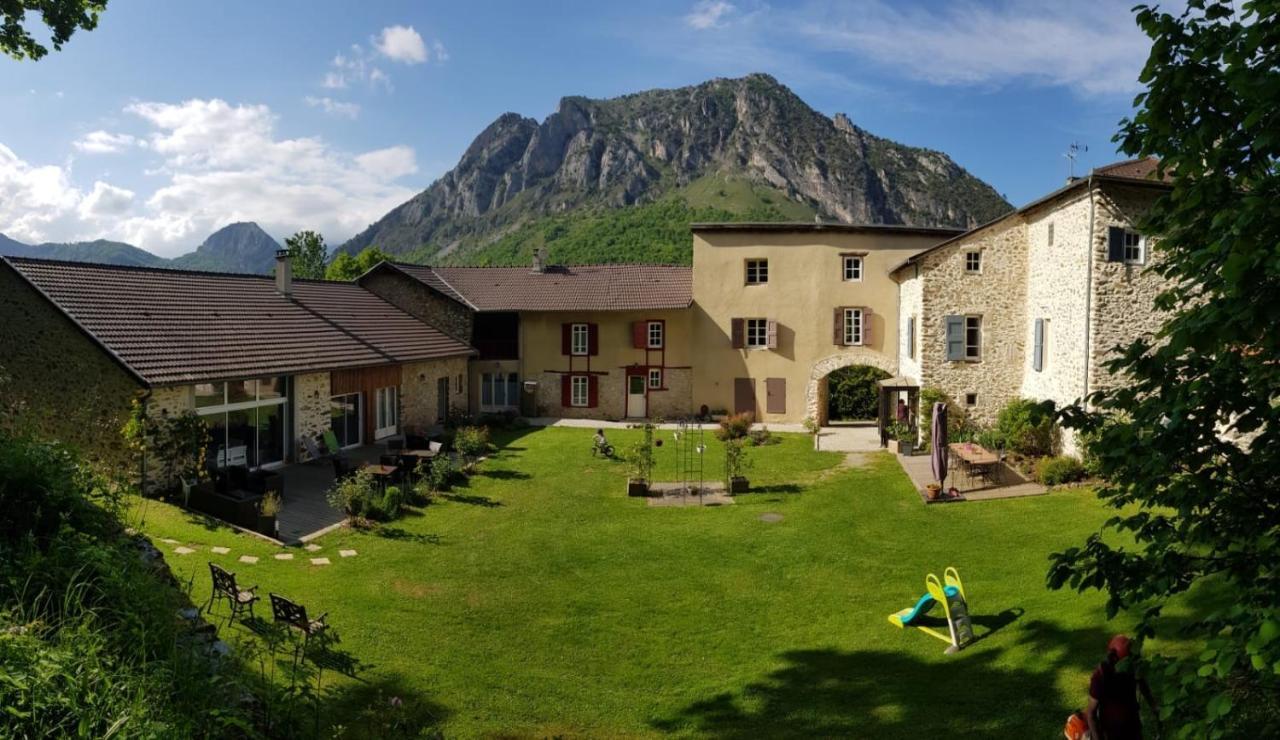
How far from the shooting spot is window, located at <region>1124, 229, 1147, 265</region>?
58.7 feet

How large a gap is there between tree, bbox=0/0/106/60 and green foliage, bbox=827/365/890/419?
85.4ft

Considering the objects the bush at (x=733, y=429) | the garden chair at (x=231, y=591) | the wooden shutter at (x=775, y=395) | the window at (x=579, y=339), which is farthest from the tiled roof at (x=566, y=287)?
the garden chair at (x=231, y=591)

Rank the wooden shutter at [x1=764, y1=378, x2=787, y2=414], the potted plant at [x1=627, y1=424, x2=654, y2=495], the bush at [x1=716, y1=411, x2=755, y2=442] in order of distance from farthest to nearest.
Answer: the wooden shutter at [x1=764, y1=378, x2=787, y2=414] → the bush at [x1=716, y1=411, x2=755, y2=442] → the potted plant at [x1=627, y1=424, x2=654, y2=495]

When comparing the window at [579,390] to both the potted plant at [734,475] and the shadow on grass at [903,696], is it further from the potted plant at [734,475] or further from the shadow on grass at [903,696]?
the shadow on grass at [903,696]

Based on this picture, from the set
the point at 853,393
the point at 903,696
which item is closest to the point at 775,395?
the point at 853,393

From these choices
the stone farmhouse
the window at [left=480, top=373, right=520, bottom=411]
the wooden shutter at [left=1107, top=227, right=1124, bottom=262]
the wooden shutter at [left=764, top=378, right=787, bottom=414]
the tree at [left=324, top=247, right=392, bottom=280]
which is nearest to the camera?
the stone farmhouse

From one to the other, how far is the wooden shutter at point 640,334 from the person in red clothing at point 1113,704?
25.5m

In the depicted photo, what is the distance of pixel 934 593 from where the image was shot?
977 centimetres

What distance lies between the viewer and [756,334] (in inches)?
1194

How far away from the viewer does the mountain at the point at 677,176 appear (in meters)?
109


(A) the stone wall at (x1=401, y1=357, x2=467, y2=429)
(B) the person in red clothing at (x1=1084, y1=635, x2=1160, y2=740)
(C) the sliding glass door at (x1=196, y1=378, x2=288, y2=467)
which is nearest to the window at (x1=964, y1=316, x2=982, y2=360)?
(A) the stone wall at (x1=401, y1=357, x2=467, y2=429)

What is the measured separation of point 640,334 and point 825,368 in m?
7.63

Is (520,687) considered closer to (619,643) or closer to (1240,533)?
(619,643)

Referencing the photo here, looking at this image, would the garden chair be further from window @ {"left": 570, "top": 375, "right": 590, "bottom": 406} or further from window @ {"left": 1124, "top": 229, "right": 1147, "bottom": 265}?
window @ {"left": 570, "top": 375, "right": 590, "bottom": 406}
